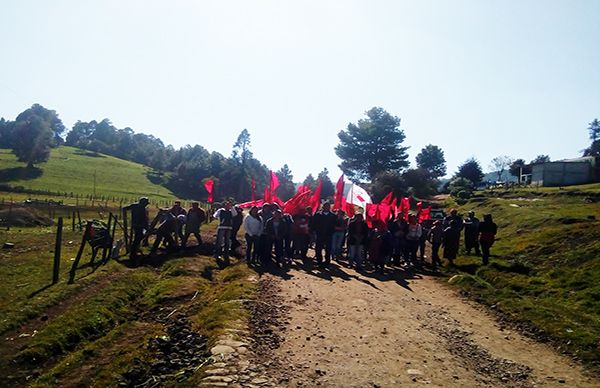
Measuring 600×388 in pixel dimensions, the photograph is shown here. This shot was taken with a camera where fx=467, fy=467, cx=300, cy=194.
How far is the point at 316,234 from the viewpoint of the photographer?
17766mm

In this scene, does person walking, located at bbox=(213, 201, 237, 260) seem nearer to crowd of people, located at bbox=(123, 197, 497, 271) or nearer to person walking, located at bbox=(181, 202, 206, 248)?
crowd of people, located at bbox=(123, 197, 497, 271)

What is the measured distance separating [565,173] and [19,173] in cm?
8324

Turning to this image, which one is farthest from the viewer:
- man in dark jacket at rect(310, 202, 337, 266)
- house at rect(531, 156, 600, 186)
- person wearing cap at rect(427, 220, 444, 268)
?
house at rect(531, 156, 600, 186)

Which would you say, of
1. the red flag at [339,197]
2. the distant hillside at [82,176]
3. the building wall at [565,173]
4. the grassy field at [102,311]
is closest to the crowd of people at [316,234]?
the grassy field at [102,311]

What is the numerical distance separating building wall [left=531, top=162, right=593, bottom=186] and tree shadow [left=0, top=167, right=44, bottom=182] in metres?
78.3

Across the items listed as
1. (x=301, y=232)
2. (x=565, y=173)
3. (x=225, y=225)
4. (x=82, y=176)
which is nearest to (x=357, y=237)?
(x=301, y=232)

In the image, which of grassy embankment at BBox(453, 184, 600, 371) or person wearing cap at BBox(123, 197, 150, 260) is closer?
grassy embankment at BBox(453, 184, 600, 371)

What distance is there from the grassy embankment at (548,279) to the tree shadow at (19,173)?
75.0m

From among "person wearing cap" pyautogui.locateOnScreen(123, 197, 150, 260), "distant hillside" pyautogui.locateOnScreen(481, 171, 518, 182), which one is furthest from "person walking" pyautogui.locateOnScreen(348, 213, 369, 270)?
"distant hillside" pyautogui.locateOnScreen(481, 171, 518, 182)

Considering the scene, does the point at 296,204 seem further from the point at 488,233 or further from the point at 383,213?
the point at 488,233

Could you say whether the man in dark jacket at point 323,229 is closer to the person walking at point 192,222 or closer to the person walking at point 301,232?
the person walking at point 301,232

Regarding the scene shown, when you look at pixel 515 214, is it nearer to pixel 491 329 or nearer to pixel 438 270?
pixel 438 270

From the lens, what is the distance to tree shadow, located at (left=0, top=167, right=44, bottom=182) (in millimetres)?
75188

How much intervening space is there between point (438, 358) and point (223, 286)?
716 cm
